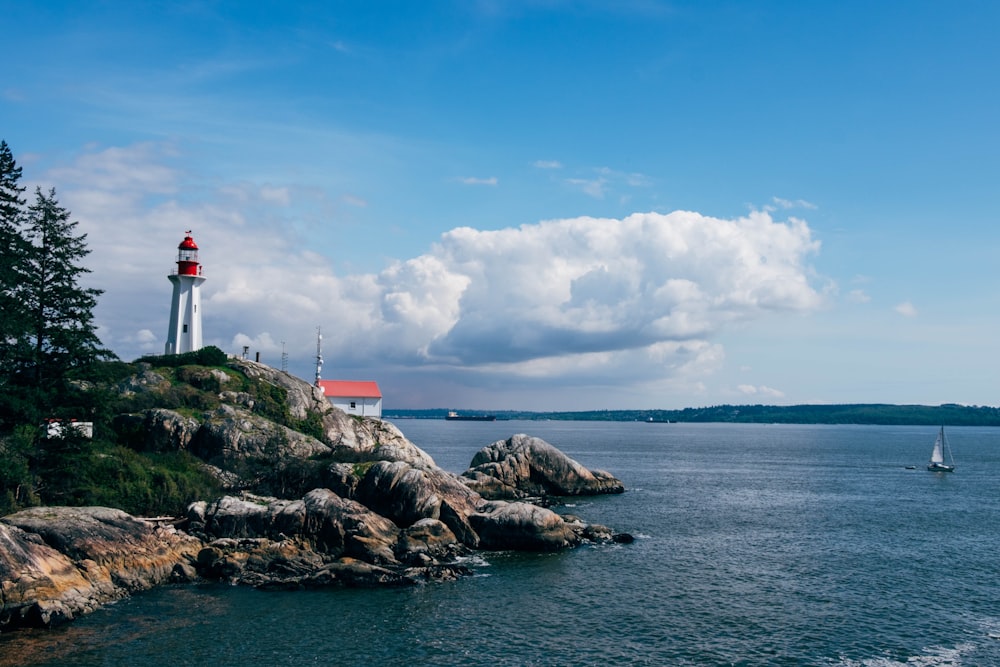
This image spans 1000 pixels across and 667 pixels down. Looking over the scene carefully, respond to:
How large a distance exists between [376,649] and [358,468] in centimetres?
2463

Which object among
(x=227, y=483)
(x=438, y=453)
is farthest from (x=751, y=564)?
(x=438, y=453)

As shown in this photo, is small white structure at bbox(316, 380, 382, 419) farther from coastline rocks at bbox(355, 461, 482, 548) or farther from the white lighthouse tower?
coastline rocks at bbox(355, 461, 482, 548)

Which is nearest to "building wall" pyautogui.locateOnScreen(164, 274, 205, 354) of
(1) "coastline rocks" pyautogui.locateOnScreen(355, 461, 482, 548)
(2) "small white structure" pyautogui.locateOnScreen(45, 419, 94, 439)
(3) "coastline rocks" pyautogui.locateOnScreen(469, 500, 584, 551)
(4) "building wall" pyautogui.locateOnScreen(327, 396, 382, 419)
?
(2) "small white structure" pyautogui.locateOnScreen(45, 419, 94, 439)

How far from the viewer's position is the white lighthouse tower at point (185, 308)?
7019cm

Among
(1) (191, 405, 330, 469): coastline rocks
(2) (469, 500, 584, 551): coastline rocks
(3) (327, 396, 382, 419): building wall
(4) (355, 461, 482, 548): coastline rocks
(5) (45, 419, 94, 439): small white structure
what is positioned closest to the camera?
(5) (45, 419, 94, 439): small white structure

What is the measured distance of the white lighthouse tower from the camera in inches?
2763

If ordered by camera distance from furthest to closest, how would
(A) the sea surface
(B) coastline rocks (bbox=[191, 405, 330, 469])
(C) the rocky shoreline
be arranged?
1. (B) coastline rocks (bbox=[191, 405, 330, 469])
2. (C) the rocky shoreline
3. (A) the sea surface

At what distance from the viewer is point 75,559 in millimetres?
36188

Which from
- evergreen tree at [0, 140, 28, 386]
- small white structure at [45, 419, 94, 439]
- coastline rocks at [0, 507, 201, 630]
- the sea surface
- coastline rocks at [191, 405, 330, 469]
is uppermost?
evergreen tree at [0, 140, 28, 386]

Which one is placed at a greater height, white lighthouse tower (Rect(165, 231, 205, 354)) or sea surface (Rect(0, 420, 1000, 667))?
white lighthouse tower (Rect(165, 231, 205, 354))

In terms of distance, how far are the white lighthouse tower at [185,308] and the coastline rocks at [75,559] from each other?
3161cm

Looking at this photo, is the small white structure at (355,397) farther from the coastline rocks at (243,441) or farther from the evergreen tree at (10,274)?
the evergreen tree at (10,274)

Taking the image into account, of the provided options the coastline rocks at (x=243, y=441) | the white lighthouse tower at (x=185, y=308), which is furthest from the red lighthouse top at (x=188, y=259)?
the coastline rocks at (x=243, y=441)

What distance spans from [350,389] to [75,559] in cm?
6175
